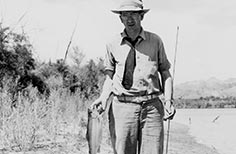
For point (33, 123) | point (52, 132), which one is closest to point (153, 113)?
point (33, 123)

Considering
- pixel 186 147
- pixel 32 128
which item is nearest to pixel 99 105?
pixel 32 128

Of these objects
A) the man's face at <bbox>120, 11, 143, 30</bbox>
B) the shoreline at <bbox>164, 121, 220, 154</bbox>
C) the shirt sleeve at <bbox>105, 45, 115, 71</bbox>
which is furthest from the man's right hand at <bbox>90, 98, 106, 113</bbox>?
the shoreline at <bbox>164, 121, 220, 154</bbox>

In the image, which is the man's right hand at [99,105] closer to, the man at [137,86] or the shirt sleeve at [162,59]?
the man at [137,86]

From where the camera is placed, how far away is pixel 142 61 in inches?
178

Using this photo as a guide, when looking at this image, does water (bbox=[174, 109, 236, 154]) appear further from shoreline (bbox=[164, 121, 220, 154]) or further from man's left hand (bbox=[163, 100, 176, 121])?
man's left hand (bbox=[163, 100, 176, 121])

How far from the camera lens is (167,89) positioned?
15.1 ft

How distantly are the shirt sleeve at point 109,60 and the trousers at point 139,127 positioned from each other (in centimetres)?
38

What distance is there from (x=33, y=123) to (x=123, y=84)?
508cm

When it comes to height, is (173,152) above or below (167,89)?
below

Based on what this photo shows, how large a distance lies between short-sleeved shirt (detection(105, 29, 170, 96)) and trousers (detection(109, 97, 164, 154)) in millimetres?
140

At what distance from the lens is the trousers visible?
4.48 m

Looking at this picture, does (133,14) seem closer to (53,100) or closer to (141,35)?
(141,35)

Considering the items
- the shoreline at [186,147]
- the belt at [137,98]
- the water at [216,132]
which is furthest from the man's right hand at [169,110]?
the water at [216,132]

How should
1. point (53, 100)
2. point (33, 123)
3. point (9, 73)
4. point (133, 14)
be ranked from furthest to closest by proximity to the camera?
point (9, 73) < point (53, 100) < point (33, 123) < point (133, 14)
